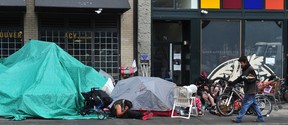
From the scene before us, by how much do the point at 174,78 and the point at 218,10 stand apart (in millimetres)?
3325

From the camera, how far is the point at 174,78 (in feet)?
57.7

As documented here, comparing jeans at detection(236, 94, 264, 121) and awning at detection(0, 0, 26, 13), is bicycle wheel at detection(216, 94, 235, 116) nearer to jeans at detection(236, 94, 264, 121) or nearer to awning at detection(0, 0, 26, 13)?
jeans at detection(236, 94, 264, 121)

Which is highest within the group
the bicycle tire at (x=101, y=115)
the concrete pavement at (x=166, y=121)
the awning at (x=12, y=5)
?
the awning at (x=12, y=5)

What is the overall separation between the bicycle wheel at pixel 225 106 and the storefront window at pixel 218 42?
4.09m

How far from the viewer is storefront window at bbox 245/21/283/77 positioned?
17.0 m

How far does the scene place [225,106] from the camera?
12750 mm

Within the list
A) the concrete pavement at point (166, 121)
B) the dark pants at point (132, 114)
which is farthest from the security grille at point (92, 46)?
the concrete pavement at point (166, 121)

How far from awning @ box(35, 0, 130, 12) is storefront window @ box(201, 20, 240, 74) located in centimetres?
359

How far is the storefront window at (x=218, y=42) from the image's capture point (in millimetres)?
16750

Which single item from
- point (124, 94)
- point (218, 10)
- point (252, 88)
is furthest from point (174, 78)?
point (252, 88)

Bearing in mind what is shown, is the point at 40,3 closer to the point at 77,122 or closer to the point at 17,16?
the point at 17,16

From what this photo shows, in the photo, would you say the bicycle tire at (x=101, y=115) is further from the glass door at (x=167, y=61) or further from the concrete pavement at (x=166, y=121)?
the glass door at (x=167, y=61)

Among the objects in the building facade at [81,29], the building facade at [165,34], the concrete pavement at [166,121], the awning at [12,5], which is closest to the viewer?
the concrete pavement at [166,121]

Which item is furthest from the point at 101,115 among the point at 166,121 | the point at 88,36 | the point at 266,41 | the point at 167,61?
the point at 266,41
